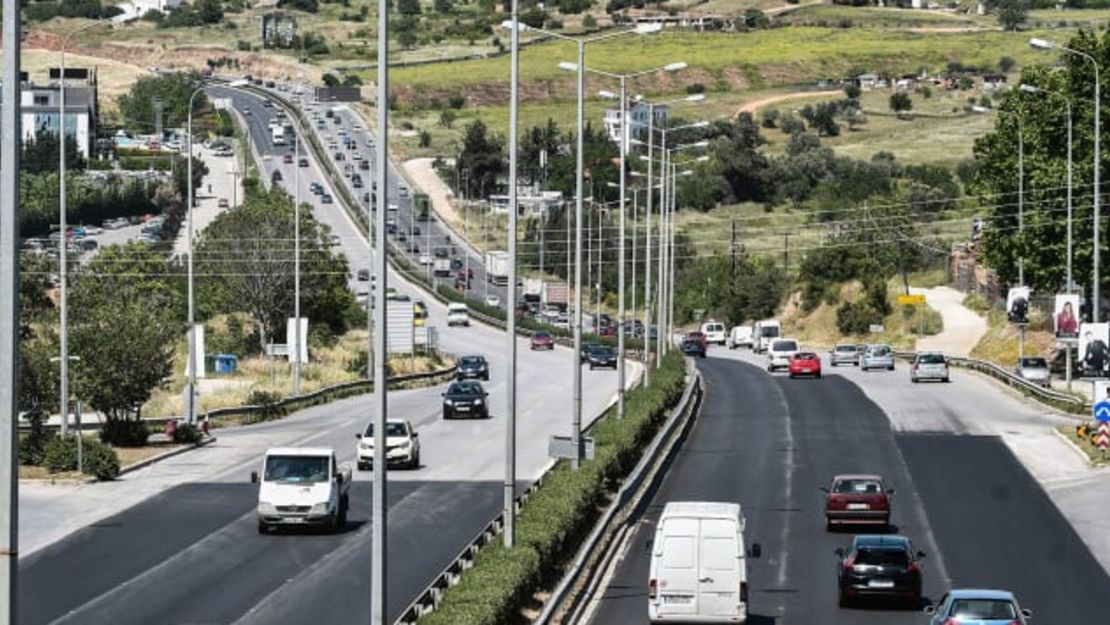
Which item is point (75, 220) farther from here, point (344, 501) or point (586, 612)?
point (586, 612)

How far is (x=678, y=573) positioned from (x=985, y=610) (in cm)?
520

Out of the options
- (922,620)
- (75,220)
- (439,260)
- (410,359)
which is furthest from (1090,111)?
(75,220)

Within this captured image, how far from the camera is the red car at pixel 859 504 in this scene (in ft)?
164

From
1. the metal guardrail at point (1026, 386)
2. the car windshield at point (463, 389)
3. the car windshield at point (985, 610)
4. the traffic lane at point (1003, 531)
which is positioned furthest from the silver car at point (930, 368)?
the car windshield at point (985, 610)

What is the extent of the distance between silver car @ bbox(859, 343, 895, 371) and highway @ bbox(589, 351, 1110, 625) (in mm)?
16386

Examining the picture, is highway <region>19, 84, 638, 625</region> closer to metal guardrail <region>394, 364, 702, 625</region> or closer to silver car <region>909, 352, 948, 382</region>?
metal guardrail <region>394, 364, 702, 625</region>

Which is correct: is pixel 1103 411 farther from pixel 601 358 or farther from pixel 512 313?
pixel 601 358

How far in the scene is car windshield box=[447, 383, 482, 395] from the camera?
8106 centimetres

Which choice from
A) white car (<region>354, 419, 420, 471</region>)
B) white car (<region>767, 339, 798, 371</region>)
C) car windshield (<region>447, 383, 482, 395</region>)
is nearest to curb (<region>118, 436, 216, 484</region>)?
white car (<region>354, 419, 420, 471</region>)

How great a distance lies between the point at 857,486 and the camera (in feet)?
166

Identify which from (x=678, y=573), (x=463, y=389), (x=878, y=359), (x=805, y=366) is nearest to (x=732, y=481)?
(x=463, y=389)

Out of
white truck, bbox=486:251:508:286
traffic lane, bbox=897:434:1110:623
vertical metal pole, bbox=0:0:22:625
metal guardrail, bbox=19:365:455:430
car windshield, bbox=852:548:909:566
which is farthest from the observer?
white truck, bbox=486:251:508:286

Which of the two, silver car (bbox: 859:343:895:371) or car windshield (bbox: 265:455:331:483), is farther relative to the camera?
silver car (bbox: 859:343:895:371)

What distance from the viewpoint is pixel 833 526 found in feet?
165
